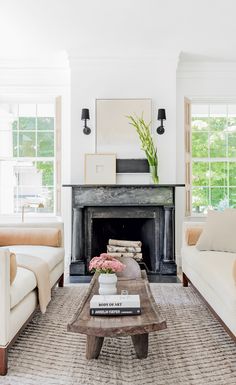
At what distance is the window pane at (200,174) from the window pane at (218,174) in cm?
8

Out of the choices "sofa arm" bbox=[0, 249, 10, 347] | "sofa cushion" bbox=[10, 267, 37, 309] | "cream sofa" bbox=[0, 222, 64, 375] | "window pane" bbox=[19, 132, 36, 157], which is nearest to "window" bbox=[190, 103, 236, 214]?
"window pane" bbox=[19, 132, 36, 157]

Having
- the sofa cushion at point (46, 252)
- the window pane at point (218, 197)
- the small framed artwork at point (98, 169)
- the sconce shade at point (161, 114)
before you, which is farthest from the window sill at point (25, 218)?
the window pane at point (218, 197)

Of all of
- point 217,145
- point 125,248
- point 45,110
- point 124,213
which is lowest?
point 125,248

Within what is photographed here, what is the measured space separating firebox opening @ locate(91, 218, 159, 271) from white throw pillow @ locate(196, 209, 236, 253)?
1.41m

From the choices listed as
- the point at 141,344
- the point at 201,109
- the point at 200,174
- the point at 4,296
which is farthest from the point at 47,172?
the point at 141,344

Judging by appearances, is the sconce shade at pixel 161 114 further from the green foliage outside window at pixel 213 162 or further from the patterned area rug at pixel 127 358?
the patterned area rug at pixel 127 358

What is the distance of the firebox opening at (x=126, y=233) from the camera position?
198 inches

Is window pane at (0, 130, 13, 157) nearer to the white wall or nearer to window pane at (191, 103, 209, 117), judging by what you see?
the white wall

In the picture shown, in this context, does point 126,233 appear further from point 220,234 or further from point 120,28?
point 120,28

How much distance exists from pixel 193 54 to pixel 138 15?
1333 millimetres

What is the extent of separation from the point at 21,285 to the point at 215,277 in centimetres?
129

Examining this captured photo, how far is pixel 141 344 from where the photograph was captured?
7.41ft

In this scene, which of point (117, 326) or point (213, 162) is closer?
point (117, 326)

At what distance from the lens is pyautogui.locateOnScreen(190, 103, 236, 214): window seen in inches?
224
